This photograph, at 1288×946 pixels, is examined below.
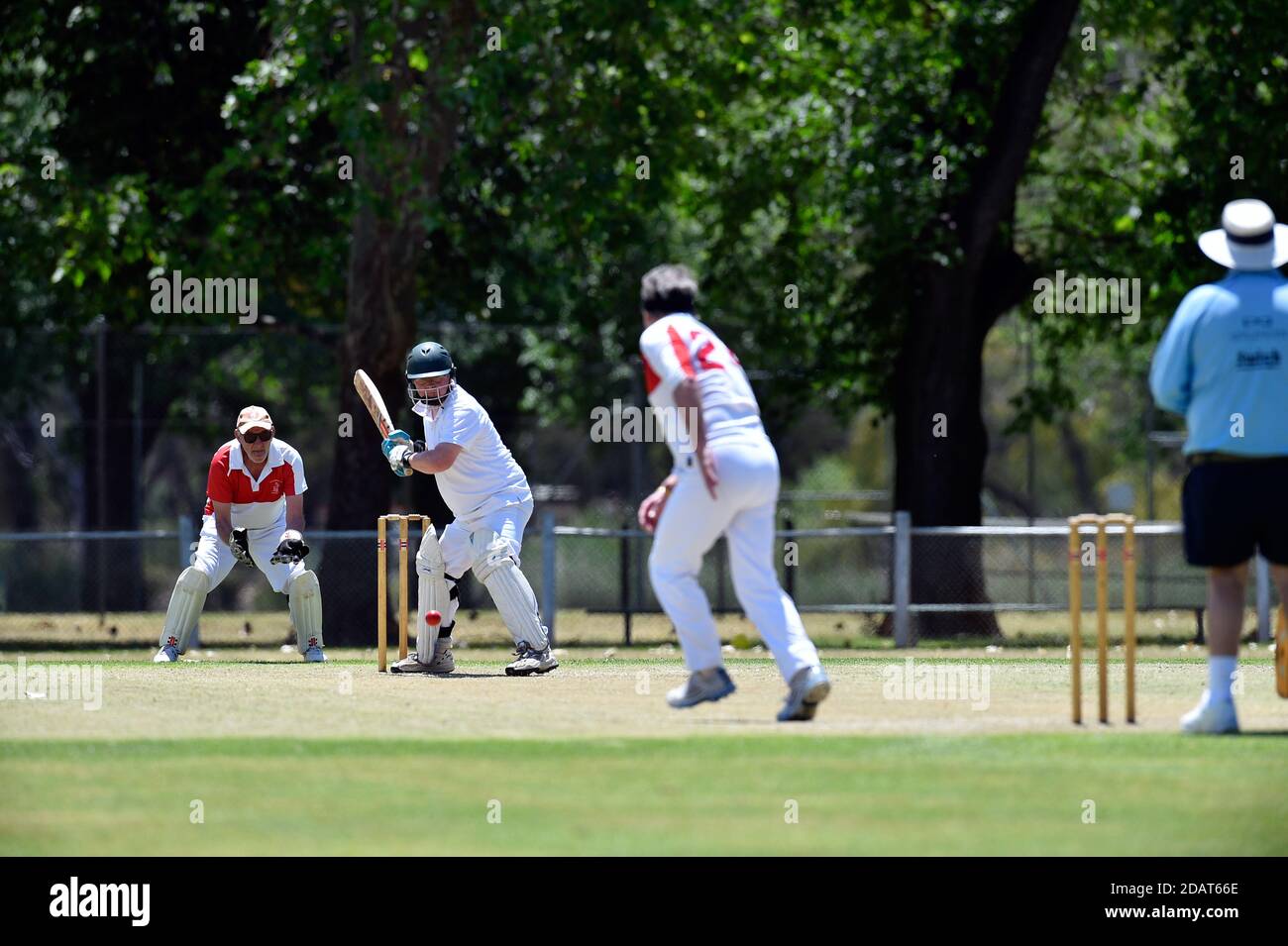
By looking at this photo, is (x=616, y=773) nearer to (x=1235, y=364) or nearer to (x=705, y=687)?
(x=705, y=687)

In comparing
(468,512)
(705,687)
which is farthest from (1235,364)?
(468,512)

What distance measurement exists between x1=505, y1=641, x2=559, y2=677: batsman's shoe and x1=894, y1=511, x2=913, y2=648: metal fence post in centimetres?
836

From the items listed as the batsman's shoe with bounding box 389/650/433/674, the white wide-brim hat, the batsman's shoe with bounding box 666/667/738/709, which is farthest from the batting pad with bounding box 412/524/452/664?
the white wide-brim hat

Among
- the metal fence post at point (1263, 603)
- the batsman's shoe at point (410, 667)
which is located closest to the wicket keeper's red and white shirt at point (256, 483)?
the batsman's shoe at point (410, 667)

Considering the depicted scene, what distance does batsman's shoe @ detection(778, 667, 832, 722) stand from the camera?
1016 cm

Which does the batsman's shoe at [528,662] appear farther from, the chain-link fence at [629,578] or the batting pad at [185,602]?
the chain-link fence at [629,578]

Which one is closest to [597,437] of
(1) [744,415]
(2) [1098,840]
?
(1) [744,415]

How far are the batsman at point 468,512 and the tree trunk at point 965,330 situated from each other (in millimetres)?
10102

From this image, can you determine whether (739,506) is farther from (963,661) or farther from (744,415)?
(963,661)

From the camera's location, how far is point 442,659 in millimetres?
13758

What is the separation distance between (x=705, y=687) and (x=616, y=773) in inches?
73.7

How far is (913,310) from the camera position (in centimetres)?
2508

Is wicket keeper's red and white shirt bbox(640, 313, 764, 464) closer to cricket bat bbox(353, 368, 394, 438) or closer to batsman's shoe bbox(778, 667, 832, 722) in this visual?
batsman's shoe bbox(778, 667, 832, 722)
